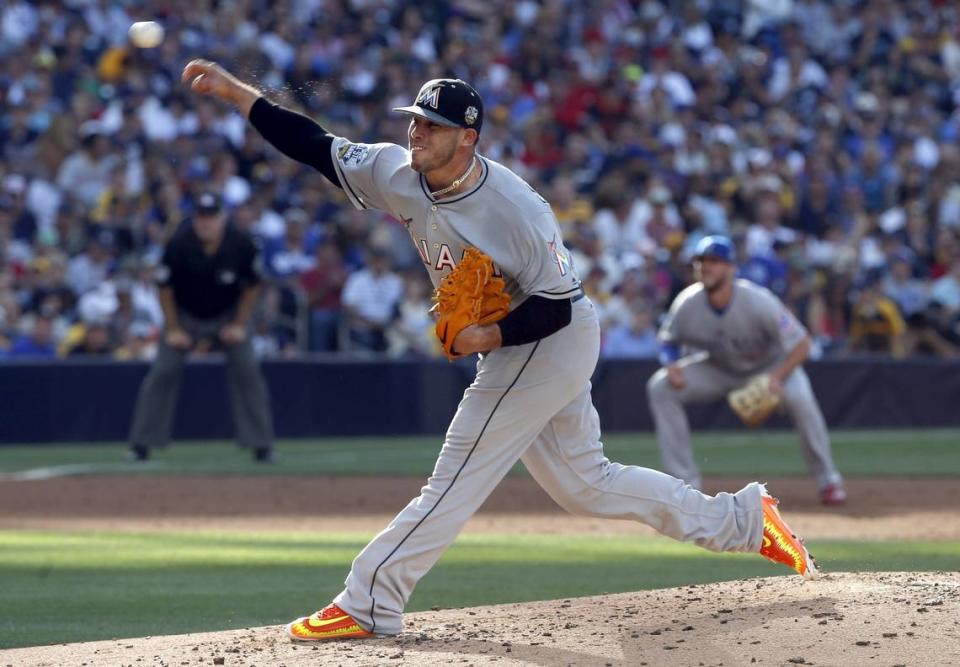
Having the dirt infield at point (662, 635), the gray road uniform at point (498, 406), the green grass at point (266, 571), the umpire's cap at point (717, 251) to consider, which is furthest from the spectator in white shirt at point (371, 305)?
the gray road uniform at point (498, 406)

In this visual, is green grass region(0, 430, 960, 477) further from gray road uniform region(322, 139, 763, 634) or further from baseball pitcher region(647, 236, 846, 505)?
gray road uniform region(322, 139, 763, 634)

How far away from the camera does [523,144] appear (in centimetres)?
1917

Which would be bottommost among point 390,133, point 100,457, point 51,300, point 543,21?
point 100,457

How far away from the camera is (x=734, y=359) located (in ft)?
33.9

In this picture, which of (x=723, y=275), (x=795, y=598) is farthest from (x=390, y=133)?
(x=795, y=598)

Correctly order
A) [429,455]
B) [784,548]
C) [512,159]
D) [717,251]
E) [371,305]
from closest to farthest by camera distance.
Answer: [784,548] → [717,251] → [429,455] → [371,305] → [512,159]

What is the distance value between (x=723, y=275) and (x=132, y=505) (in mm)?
4204

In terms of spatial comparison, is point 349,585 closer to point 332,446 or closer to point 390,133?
point 332,446

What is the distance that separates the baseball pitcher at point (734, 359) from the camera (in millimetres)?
9906

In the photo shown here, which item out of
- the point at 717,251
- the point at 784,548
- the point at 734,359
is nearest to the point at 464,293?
the point at 784,548

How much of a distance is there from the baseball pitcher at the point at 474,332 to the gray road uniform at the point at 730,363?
14.9 ft

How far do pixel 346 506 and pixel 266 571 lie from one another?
2785 mm

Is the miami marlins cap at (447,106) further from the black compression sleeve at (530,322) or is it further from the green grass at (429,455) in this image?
the green grass at (429,455)

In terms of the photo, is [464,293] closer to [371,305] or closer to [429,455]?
[429,455]
